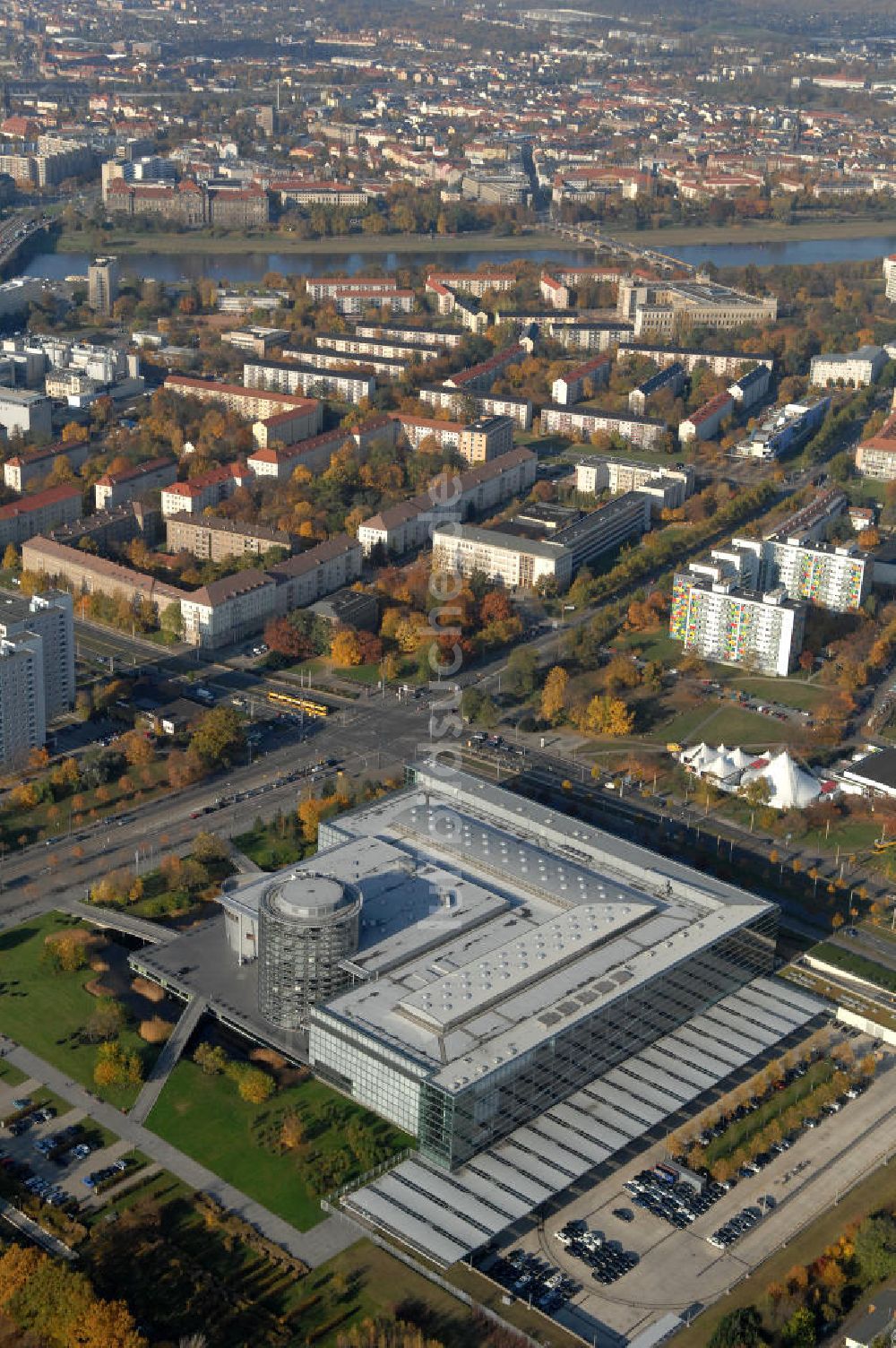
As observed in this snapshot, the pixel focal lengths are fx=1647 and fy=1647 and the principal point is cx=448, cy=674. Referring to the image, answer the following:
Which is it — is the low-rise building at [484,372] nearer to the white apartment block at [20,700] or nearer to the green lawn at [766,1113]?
the white apartment block at [20,700]

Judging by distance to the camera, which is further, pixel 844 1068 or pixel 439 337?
pixel 439 337

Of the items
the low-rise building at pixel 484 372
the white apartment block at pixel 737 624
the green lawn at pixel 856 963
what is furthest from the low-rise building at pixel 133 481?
the green lawn at pixel 856 963

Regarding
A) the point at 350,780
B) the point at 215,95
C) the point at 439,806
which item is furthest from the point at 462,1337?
the point at 215,95

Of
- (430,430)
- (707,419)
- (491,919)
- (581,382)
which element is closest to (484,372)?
(581,382)

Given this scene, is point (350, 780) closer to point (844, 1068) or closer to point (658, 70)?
point (844, 1068)

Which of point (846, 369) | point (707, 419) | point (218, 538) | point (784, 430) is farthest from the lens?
point (846, 369)

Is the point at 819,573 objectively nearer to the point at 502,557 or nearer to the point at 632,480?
the point at 502,557

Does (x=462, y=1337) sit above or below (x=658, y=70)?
below
